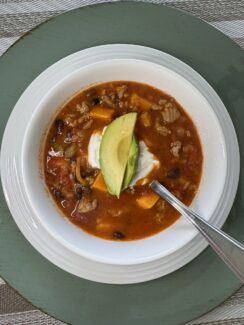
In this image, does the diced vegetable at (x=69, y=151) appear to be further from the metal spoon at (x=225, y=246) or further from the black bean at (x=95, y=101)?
the metal spoon at (x=225, y=246)

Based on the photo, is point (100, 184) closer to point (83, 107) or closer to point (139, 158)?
point (139, 158)

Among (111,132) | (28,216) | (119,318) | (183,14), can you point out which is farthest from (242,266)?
(183,14)

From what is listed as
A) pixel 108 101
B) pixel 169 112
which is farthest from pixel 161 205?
pixel 108 101

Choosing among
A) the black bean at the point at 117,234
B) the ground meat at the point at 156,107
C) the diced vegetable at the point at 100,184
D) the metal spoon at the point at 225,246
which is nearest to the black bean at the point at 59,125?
the diced vegetable at the point at 100,184

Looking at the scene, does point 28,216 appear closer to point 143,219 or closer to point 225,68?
point 143,219

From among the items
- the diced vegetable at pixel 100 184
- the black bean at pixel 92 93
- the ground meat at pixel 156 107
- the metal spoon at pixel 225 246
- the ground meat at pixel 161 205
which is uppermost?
the black bean at pixel 92 93
